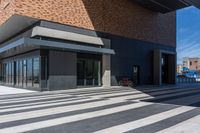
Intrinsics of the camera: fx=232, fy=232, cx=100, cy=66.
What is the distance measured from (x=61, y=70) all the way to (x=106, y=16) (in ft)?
27.5

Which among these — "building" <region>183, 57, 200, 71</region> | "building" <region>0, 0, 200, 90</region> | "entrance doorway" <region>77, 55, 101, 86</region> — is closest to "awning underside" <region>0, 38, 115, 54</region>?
"building" <region>0, 0, 200, 90</region>

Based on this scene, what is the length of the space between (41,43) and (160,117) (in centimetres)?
1255

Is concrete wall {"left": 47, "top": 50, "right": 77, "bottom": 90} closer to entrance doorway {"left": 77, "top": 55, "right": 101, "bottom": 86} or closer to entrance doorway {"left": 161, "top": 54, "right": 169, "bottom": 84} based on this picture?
entrance doorway {"left": 77, "top": 55, "right": 101, "bottom": 86}

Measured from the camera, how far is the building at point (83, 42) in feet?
65.1

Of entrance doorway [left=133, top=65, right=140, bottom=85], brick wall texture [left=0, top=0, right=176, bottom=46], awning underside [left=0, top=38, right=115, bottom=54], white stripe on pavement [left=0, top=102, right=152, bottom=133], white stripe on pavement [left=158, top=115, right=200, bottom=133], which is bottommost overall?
white stripe on pavement [left=158, top=115, right=200, bottom=133]

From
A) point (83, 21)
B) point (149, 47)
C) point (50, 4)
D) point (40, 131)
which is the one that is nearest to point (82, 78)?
point (83, 21)

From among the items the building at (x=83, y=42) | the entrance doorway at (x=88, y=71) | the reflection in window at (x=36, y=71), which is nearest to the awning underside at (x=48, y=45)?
the building at (x=83, y=42)

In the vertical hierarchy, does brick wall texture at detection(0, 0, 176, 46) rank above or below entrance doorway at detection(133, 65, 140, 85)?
above

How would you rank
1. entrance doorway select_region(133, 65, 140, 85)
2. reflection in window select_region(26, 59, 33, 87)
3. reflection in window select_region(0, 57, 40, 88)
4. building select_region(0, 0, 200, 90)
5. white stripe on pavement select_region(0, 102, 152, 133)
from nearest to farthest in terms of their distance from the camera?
white stripe on pavement select_region(0, 102, 152, 133)
building select_region(0, 0, 200, 90)
reflection in window select_region(0, 57, 40, 88)
reflection in window select_region(26, 59, 33, 87)
entrance doorway select_region(133, 65, 140, 85)

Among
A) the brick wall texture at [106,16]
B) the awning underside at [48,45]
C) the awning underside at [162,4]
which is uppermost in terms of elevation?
the awning underside at [162,4]

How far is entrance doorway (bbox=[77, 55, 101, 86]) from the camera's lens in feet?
76.5

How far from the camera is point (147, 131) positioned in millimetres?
6348

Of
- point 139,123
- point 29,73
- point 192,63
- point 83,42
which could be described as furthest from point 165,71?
point 192,63

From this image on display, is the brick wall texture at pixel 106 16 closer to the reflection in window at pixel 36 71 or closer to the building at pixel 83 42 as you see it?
the building at pixel 83 42
